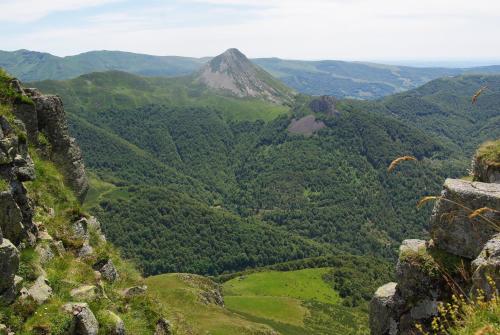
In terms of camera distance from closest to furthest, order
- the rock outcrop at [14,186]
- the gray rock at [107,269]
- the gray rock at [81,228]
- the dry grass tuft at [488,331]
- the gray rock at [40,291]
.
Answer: the dry grass tuft at [488,331], the gray rock at [40,291], the rock outcrop at [14,186], the gray rock at [107,269], the gray rock at [81,228]

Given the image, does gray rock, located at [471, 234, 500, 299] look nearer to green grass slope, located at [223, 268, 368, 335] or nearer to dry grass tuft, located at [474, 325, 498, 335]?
dry grass tuft, located at [474, 325, 498, 335]

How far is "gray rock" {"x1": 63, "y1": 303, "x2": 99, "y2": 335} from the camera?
49.8ft

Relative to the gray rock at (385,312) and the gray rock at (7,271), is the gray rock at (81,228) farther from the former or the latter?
the gray rock at (385,312)

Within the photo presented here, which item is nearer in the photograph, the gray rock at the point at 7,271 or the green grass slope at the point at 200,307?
the gray rock at the point at 7,271

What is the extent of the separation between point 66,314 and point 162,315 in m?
6.84

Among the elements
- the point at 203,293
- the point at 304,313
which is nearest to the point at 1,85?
the point at 203,293

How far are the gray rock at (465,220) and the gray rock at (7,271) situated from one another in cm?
1870

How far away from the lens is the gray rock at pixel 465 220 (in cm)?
2048

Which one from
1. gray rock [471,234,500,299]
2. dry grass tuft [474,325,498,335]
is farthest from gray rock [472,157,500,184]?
dry grass tuft [474,325,498,335]

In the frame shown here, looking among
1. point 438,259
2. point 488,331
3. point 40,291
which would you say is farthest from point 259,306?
point 488,331

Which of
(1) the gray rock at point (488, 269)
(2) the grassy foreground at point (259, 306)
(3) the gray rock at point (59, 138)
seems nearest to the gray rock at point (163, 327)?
(2) the grassy foreground at point (259, 306)

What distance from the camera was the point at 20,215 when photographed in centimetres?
1694

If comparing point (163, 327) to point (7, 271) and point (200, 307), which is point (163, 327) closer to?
point (7, 271)

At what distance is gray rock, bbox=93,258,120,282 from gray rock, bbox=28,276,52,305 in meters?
4.60
